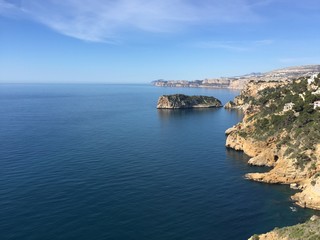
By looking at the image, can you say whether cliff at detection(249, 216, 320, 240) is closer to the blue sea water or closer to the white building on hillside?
the blue sea water

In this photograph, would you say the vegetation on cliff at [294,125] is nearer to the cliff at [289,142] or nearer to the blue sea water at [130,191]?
the cliff at [289,142]

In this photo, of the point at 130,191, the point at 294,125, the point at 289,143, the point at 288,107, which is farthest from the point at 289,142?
the point at 130,191

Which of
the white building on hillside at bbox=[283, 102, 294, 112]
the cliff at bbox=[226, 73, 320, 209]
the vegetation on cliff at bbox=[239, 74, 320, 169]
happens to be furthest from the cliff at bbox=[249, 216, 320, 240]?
the white building on hillside at bbox=[283, 102, 294, 112]

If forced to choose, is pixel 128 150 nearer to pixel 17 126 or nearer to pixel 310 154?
pixel 310 154

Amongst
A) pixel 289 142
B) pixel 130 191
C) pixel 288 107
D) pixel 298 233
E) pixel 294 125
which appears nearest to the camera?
pixel 298 233

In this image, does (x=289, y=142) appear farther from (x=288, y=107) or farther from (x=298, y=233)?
(x=298, y=233)

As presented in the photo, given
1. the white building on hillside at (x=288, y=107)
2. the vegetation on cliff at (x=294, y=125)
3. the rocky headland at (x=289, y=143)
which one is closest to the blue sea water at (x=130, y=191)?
the rocky headland at (x=289, y=143)
